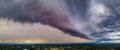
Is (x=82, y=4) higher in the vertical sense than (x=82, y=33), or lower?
higher

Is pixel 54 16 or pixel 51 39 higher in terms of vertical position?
pixel 54 16

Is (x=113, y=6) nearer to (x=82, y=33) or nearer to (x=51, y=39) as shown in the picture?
(x=82, y=33)

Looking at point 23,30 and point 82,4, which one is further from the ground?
point 82,4

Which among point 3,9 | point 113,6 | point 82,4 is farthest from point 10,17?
point 113,6

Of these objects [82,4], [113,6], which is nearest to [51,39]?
[82,4]

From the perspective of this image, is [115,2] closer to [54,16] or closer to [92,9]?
[92,9]

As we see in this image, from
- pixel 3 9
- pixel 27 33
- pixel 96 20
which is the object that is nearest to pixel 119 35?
pixel 96 20

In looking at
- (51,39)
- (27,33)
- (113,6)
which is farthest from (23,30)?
(113,6)
